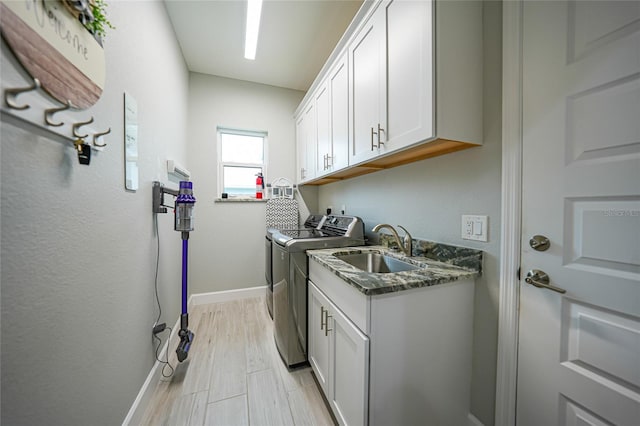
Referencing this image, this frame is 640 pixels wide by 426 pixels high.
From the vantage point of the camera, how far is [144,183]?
1.34m

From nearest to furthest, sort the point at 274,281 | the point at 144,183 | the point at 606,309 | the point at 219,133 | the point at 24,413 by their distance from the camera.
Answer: the point at 24,413 → the point at 606,309 → the point at 144,183 → the point at 274,281 → the point at 219,133

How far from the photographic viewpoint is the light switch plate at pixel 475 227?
1.02 m

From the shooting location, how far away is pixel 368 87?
1.32m

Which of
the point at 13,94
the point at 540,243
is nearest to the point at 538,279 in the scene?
the point at 540,243

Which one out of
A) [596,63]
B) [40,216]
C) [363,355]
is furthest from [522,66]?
[40,216]

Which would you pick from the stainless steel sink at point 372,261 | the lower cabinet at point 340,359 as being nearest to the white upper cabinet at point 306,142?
the stainless steel sink at point 372,261

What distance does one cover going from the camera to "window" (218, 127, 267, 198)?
2809 millimetres

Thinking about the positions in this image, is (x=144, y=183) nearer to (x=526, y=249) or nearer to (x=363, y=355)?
(x=363, y=355)

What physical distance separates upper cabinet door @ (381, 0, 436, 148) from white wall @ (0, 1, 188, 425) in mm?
1312

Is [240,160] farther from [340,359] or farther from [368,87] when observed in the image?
[340,359]

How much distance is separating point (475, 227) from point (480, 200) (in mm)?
135

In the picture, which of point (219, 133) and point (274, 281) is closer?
point (274, 281)

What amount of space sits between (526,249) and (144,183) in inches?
79.8

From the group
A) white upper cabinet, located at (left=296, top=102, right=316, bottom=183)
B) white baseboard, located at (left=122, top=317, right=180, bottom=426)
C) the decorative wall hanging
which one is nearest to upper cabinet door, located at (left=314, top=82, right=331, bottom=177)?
white upper cabinet, located at (left=296, top=102, right=316, bottom=183)
